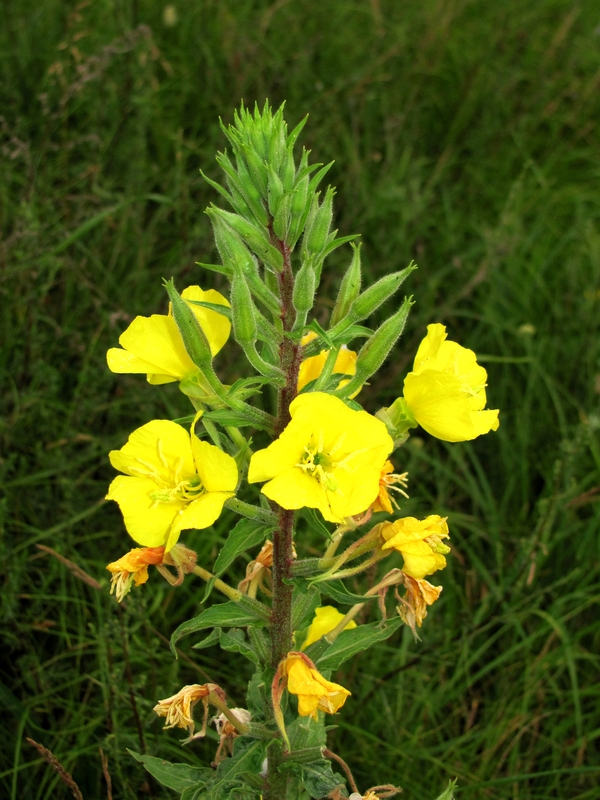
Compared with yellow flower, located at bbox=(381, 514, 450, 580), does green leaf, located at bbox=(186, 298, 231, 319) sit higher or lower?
higher

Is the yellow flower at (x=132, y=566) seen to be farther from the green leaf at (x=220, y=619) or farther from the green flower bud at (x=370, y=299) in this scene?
the green flower bud at (x=370, y=299)

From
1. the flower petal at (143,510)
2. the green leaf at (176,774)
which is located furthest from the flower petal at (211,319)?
the green leaf at (176,774)

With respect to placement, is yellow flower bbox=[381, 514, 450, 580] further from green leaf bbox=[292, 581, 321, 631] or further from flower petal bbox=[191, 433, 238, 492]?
flower petal bbox=[191, 433, 238, 492]

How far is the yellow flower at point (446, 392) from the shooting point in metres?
1.57

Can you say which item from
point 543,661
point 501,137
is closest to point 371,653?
point 543,661

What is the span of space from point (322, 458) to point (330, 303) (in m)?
1.88

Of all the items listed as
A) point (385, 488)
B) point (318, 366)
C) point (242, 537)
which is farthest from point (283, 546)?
point (318, 366)

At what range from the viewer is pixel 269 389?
3502 millimetres

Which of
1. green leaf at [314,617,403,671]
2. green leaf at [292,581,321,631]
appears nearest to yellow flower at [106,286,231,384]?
green leaf at [292,581,321,631]

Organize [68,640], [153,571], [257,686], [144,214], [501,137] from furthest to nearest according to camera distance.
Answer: [501,137] < [144,214] < [153,571] < [68,640] < [257,686]

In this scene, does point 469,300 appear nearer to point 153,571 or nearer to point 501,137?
point 501,137

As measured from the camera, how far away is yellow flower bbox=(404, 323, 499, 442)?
1.57m

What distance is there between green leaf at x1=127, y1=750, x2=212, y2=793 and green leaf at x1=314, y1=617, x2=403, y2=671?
1.17 ft

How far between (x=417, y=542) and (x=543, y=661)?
4.32ft
